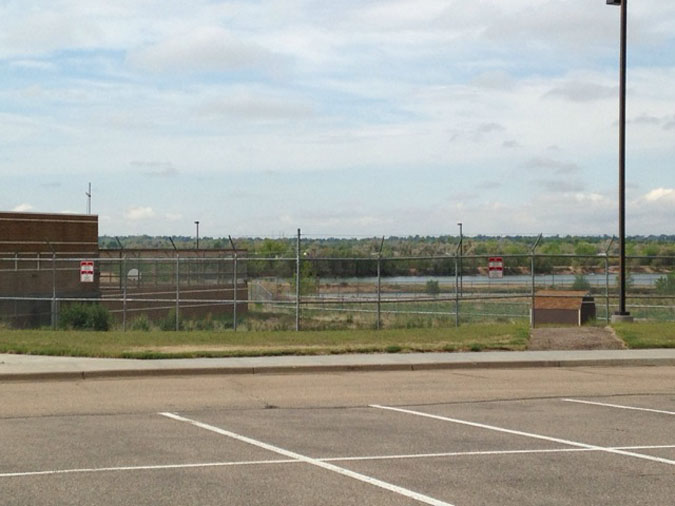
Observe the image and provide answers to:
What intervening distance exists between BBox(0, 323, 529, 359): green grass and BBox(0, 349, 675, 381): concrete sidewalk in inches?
20.5

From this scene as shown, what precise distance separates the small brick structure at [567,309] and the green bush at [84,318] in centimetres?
1435

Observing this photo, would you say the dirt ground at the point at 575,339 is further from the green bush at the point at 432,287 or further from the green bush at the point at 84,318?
the green bush at the point at 84,318

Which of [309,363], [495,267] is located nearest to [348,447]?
[309,363]

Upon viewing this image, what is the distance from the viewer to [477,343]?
2102cm

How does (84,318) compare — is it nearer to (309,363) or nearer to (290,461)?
(309,363)

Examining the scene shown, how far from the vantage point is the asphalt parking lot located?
782 centimetres

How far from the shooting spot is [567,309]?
33438 mm

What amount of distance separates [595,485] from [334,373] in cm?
977

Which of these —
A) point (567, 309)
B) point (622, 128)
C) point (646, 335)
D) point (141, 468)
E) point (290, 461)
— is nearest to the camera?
point (141, 468)

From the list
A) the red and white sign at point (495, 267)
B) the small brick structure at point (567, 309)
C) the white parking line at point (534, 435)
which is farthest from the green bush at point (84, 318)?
the white parking line at point (534, 435)

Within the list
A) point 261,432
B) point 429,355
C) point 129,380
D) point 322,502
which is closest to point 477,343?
point 429,355

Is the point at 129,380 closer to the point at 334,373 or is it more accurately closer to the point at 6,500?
the point at 334,373

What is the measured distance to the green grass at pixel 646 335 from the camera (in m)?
21.2

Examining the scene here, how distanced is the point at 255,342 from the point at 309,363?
347 cm
